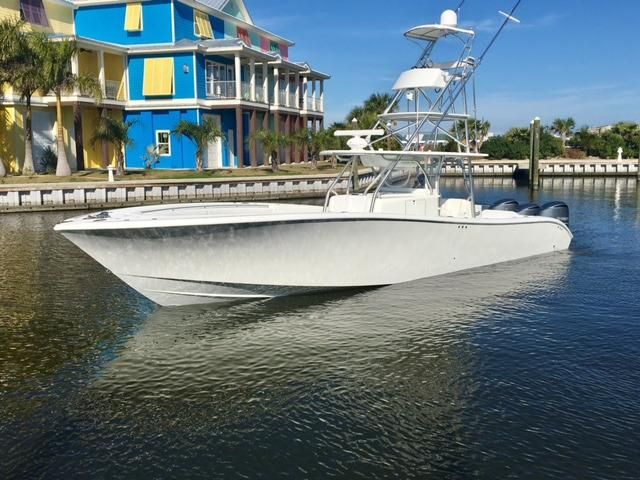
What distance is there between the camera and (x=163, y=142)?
126 ft

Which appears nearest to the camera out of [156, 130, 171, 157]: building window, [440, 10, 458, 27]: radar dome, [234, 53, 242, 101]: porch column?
[440, 10, 458, 27]: radar dome

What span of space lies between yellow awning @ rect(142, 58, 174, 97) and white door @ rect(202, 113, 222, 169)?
9.48ft

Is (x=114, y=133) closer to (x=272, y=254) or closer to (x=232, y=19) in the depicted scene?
(x=232, y=19)

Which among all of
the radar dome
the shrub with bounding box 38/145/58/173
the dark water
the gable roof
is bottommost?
the dark water

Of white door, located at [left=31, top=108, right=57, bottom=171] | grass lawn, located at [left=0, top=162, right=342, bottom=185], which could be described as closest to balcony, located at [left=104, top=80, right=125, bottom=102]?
white door, located at [left=31, top=108, right=57, bottom=171]

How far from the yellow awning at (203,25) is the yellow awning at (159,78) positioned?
Answer: 381cm

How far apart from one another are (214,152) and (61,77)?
12013mm

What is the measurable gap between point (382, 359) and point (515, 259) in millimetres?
7164

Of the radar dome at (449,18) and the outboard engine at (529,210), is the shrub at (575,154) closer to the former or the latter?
the outboard engine at (529,210)

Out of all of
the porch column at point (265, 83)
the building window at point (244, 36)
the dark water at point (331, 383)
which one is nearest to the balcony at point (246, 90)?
the porch column at point (265, 83)

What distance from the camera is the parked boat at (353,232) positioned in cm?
996

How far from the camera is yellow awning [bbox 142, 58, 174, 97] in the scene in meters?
37.5

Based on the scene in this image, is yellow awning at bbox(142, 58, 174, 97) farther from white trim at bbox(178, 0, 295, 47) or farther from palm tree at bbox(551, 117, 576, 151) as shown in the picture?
palm tree at bbox(551, 117, 576, 151)

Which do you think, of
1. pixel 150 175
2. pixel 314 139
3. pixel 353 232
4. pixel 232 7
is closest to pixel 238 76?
pixel 314 139
